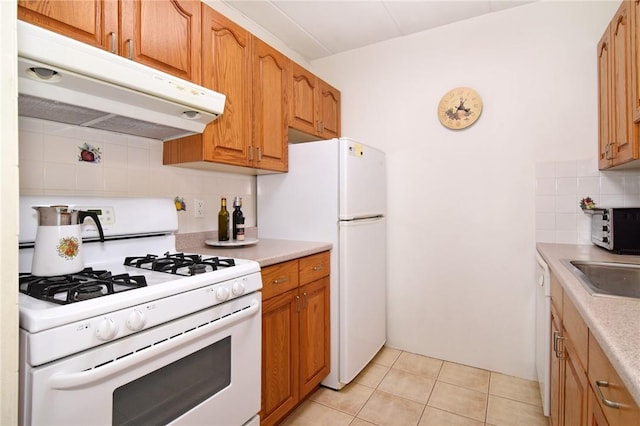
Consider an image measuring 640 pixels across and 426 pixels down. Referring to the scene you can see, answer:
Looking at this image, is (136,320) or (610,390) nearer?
(610,390)

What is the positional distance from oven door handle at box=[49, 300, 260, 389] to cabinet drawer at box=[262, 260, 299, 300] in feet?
0.92

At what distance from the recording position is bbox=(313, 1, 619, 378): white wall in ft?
6.80

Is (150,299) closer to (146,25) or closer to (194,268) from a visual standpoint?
(194,268)

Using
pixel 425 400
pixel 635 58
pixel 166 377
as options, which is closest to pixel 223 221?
pixel 166 377

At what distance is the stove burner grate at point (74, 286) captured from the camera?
0.94 m

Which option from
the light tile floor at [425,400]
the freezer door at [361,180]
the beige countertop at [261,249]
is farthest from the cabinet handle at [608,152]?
the beige countertop at [261,249]

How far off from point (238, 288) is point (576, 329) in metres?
1.12

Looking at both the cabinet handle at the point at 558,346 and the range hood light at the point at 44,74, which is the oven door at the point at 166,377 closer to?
the range hood light at the point at 44,74

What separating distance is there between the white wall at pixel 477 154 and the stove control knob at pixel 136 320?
197 centimetres

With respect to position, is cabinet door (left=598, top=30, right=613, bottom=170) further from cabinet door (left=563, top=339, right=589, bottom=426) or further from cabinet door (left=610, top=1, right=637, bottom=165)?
cabinet door (left=563, top=339, right=589, bottom=426)

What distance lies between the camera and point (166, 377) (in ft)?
3.49

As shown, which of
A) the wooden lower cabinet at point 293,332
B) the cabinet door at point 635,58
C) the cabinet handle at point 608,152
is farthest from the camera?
the cabinet handle at point 608,152

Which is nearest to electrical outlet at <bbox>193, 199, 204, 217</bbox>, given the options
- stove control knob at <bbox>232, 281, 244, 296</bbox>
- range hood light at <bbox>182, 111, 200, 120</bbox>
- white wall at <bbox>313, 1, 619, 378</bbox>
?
range hood light at <bbox>182, 111, 200, 120</bbox>

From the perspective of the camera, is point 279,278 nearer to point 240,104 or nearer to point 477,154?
point 240,104
